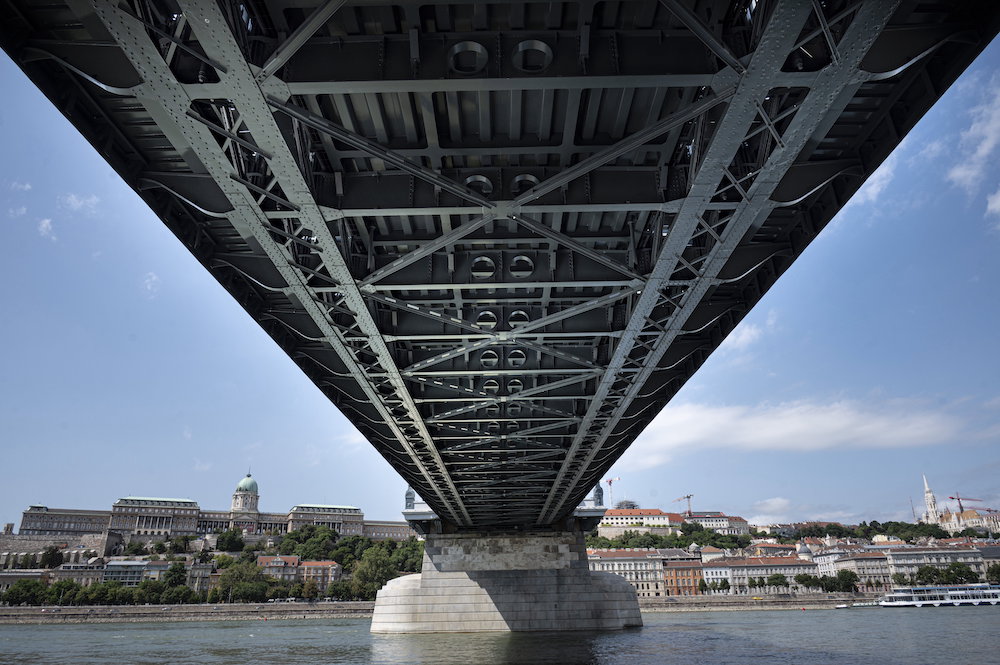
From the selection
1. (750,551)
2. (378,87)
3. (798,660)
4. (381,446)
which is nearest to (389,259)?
(378,87)

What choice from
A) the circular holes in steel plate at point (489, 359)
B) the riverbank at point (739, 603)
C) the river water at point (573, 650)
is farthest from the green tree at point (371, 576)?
the circular holes in steel plate at point (489, 359)

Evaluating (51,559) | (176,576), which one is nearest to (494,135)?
(176,576)

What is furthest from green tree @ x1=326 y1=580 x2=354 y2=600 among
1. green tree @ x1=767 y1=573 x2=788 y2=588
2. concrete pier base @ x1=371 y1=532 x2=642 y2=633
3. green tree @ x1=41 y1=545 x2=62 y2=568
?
green tree @ x1=767 y1=573 x2=788 y2=588

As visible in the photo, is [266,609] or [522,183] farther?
[266,609]

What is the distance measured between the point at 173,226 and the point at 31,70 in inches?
139

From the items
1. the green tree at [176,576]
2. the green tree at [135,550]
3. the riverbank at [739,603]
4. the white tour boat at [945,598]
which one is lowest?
the riverbank at [739,603]

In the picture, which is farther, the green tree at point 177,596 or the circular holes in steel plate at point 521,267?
the green tree at point 177,596

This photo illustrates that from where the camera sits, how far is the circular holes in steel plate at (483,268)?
43.6 ft

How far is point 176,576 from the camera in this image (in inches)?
4862

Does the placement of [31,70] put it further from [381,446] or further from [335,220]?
[381,446]

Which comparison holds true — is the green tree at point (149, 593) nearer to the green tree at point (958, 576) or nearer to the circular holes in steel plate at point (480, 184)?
the circular holes in steel plate at point (480, 184)

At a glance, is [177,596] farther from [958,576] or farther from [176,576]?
[958,576]

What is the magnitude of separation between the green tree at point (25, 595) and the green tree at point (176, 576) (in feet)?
58.0

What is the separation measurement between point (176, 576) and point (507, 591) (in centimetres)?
9989
